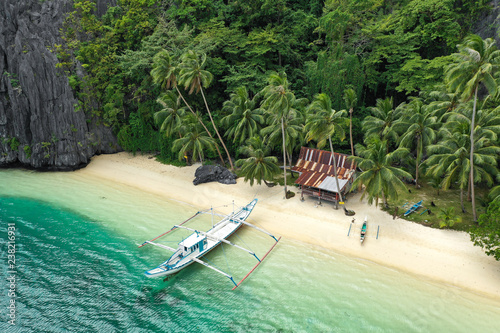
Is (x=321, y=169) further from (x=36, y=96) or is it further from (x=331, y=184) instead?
(x=36, y=96)


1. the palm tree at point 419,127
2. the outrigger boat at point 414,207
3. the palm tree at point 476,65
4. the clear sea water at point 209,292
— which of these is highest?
the palm tree at point 476,65

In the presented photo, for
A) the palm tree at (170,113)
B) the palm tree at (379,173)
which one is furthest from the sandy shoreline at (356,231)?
the palm tree at (170,113)

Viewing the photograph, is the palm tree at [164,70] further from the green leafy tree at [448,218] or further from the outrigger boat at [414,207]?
the green leafy tree at [448,218]

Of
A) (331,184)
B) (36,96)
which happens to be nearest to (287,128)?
(331,184)

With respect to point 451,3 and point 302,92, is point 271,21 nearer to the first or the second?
point 302,92

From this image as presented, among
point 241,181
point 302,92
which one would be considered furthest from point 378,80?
point 241,181

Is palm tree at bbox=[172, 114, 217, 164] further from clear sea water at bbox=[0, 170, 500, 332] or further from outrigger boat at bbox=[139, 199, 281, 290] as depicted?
outrigger boat at bbox=[139, 199, 281, 290]

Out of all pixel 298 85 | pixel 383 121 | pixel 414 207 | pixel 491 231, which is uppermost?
pixel 298 85
